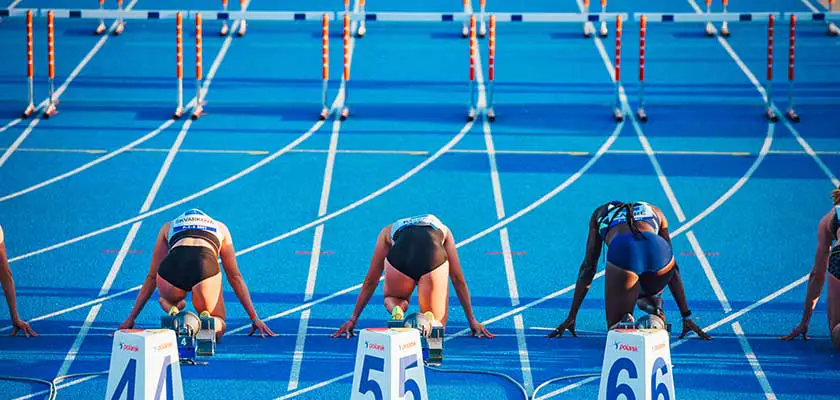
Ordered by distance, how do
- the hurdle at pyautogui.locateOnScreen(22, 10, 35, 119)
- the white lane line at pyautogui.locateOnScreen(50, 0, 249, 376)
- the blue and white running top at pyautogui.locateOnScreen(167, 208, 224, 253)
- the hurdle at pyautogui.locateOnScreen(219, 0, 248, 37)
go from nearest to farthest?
the white lane line at pyautogui.locateOnScreen(50, 0, 249, 376), the blue and white running top at pyautogui.locateOnScreen(167, 208, 224, 253), the hurdle at pyautogui.locateOnScreen(22, 10, 35, 119), the hurdle at pyautogui.locateOnScreen(219, 0, 248, 37)

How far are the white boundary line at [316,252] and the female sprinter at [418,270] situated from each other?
40cm

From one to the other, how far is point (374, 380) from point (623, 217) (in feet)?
9.90

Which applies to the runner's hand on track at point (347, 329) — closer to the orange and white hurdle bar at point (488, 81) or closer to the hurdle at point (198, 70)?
the orange and white hurdle bar at point (488, 81)

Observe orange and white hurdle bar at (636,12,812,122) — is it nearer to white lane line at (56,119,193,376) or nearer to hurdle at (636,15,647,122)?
hurdle at (636,15,647,122)

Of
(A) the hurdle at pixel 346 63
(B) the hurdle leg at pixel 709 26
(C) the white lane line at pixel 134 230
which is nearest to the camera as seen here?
(C) the white lane line at pixel 134 230

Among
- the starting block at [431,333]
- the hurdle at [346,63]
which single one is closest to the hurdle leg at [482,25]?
the hurdle at [346,63]

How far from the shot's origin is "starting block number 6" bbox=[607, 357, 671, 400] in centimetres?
654

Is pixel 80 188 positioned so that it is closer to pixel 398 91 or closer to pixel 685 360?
pixel 398 91

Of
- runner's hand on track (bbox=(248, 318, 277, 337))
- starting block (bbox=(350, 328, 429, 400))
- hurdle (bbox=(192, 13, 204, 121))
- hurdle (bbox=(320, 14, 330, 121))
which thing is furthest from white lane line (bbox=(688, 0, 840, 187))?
starting block (bbox=(350, 328, 429, 400))

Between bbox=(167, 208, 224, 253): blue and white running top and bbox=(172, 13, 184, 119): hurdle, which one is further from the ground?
bbox=(172, 13, 184, 119): hurdle

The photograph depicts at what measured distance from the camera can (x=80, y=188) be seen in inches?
523

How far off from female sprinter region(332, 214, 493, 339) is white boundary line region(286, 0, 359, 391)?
40 centimetres

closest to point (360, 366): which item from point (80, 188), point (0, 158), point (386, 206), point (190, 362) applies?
point (190, 362)

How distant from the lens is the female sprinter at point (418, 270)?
887 cm
